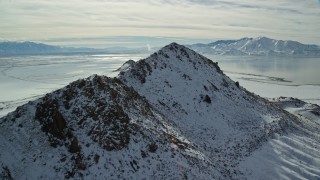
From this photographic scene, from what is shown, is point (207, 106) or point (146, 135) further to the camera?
point (207, 106)

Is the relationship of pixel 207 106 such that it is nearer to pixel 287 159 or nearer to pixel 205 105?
pixel 205 105

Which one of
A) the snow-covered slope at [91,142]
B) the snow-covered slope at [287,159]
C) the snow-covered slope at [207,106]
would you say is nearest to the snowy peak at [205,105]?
the snow-covered slope at [207,106]

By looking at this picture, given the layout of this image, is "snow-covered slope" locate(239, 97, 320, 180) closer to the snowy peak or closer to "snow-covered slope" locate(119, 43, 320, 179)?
"snow-covered slope" locate(119, 43, 320, 179)

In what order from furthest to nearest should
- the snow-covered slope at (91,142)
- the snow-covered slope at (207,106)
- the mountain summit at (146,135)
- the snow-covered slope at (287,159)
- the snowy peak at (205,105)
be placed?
the snowy peak at (205,105) < the snow-covered slope at (207,106) < the snow-covered slope at (287,159) < the mountain summit at (146,135) < the snow-covered slope at (91,142)

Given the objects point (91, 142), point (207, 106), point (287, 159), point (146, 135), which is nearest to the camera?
point (91, 142)

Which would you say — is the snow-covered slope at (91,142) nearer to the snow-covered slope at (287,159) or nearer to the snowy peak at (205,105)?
the snowy peak at (205,105)

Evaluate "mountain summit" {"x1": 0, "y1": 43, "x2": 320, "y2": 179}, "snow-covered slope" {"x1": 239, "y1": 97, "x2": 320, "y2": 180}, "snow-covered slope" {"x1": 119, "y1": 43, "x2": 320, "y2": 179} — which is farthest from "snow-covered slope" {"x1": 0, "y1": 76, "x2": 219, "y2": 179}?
"snow-covered slope" {"x1": 239, "y1": 97, "x2": 320, "y2": 180}

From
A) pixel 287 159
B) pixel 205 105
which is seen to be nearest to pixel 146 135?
pixel 205 105

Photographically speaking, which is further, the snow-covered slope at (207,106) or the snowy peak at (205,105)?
the snowy peak at (205,105)

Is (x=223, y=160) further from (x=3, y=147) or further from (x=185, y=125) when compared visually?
(x=3, y=147)
